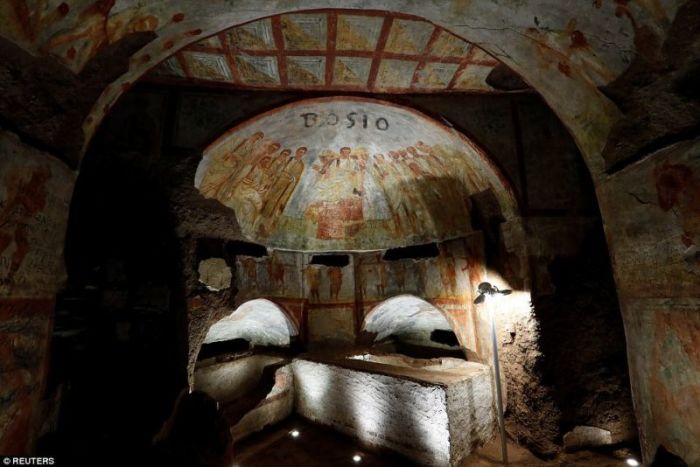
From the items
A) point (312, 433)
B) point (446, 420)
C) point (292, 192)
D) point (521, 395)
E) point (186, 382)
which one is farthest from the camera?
point (292, 192)

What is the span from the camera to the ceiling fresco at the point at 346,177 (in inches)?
237

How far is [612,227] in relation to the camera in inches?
110

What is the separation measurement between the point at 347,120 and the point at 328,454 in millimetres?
6483

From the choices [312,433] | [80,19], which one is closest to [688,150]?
[80,19]

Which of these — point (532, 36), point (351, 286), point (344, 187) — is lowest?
point (351, 286)

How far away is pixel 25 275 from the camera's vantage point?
2068mm

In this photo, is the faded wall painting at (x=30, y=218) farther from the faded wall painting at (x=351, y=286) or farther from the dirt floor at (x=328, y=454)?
the dirt floor at (x=328, y=454)

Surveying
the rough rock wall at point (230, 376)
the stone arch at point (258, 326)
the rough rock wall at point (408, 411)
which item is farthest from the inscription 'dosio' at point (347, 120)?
the rough rock wall at point (230, 376)

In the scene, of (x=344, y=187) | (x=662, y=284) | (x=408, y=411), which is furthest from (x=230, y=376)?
(x=662, y=284)

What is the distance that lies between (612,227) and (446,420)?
409 cm

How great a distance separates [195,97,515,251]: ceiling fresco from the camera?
6031 millimetres

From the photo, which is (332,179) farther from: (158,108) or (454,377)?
(454,377)

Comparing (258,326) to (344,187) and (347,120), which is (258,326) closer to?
(344,187)

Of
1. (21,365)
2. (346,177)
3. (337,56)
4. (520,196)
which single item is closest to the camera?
(21,365)
